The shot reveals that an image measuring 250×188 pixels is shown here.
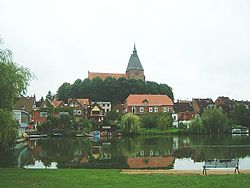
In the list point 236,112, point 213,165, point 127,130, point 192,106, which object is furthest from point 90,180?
point 192,106

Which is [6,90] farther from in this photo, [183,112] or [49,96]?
[49,96]

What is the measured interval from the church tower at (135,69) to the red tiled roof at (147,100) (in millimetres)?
32927

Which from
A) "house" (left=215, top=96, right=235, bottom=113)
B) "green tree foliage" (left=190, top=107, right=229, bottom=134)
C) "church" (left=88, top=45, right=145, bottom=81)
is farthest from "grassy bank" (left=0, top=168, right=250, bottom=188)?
"church" (left=88, top=45, right=145, bottom=81)

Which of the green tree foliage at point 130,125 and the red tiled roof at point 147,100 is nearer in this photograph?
the green tree foliage at point 130,125

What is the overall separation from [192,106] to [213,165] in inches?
3138

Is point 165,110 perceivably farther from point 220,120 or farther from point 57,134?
point 57,134

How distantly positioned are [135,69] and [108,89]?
29.9 m

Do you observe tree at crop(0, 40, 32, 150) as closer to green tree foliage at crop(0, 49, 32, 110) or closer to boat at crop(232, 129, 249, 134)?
green tree foliage at crop(0, 49, 32, 110)

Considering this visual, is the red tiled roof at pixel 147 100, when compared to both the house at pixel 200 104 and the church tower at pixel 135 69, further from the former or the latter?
the church tower at pixel 135 69

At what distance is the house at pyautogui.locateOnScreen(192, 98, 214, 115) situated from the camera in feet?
316

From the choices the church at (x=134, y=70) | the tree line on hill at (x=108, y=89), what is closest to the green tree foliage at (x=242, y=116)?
the tree line on hill at (x=108, y=89)

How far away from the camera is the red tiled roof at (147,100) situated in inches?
3543

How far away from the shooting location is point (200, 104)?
98.6 metres

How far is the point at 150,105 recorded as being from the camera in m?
90.1
